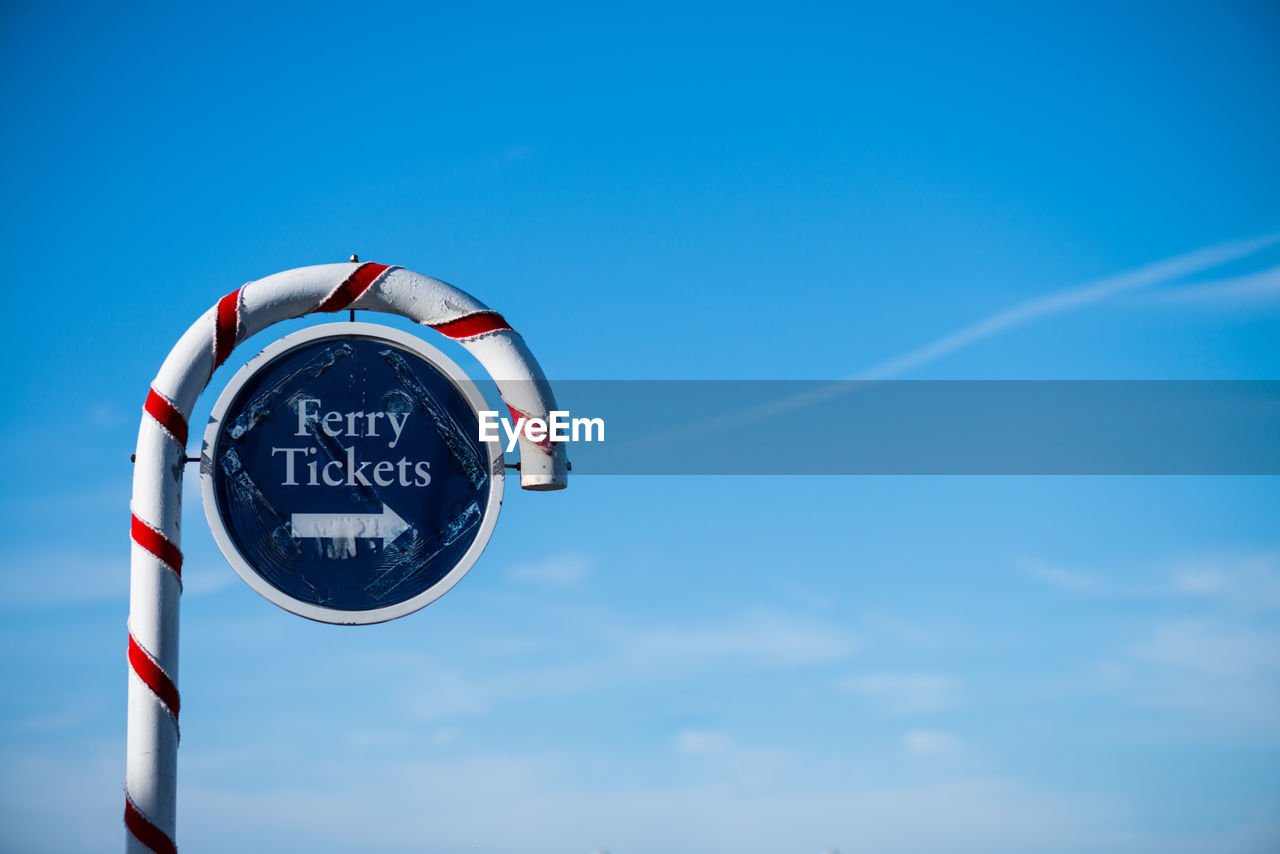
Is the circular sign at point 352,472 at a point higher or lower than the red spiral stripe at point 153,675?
higher

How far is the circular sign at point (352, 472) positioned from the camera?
980 centimetres

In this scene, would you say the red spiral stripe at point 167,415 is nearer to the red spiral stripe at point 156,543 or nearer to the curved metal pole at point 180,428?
the curved metal pole at point 180,428

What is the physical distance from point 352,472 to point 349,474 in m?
0.03

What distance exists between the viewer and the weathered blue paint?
9.82 m

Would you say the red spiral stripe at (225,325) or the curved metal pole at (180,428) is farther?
the red spiral stripe at (225,325)

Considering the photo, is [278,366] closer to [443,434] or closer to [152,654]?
[443,434]

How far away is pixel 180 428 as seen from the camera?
9805mm

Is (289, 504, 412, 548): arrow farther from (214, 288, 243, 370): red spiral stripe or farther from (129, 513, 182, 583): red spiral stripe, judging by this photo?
(214, 288, 243, 370): red spiral stripe

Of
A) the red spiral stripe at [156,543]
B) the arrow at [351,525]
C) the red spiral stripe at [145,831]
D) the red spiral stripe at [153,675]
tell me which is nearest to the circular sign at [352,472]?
the arrow at [351,525]

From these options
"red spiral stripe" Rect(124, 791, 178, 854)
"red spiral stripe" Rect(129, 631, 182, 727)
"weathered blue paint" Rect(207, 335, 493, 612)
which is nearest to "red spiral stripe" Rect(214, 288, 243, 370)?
"weathered blue paint" Rect(207, 335, 493, 612)

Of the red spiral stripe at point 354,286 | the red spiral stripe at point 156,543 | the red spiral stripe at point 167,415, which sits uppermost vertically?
the red spiral stripe at point 354,286

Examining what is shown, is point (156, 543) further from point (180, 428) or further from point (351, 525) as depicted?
point (351, 525)

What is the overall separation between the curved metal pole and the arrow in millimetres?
Answer: 873

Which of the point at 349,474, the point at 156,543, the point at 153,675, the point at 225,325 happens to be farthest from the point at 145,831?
the point at 225,325
